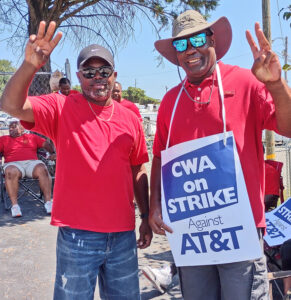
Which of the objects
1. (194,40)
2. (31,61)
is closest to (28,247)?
(31,61)

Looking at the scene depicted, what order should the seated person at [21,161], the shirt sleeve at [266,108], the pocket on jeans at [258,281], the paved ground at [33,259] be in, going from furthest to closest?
the seated person at [21,161]
the paved ground at [33,259]
the pocket on jeans at [258,281]
the shirt sleeve at [266,108]

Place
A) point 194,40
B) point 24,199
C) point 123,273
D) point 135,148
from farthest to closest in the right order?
point 24,199 → point 135,148 → point 123,273 → point 194,40

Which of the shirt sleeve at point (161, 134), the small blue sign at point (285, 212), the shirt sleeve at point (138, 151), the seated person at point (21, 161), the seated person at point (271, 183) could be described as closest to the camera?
the shirt sleeve at point (161, 134)

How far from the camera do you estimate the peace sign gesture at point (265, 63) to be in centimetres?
163

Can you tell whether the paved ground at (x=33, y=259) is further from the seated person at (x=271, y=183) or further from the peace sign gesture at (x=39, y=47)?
the peace sign gesture at (x=39, y=47)

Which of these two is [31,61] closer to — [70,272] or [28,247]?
[70,272]

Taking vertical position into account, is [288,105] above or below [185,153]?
above

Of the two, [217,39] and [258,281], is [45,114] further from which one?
[258,281]

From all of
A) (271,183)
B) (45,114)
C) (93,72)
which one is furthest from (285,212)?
(45,114)

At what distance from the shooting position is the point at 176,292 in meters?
3.38

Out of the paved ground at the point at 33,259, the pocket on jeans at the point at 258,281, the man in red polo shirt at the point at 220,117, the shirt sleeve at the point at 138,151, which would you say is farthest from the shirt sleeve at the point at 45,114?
the paved ground at the point at 33,259

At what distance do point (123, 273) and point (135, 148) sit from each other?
0.77 meters

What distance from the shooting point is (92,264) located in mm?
2059

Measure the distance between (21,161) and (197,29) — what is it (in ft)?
16.7
